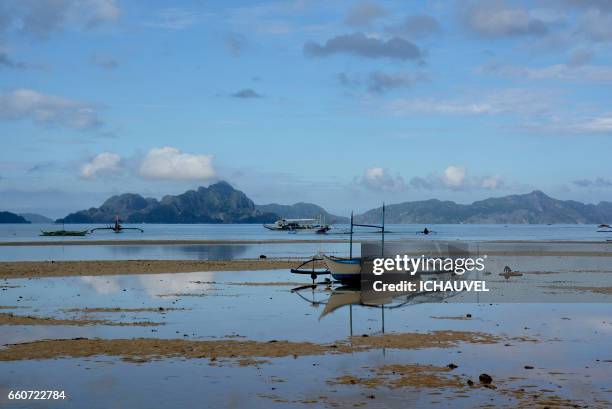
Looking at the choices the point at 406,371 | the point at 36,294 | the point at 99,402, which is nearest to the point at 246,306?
the point at 36,294

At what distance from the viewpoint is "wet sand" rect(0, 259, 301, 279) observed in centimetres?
6034

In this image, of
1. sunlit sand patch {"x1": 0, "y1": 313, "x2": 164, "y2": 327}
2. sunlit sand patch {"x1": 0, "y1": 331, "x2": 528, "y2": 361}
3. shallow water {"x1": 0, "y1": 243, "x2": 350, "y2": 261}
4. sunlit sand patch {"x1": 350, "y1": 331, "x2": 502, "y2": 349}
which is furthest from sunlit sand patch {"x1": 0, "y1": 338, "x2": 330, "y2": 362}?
shallow water {"x1": 0, "y1": 243, "x2": 350, "y2": 261}

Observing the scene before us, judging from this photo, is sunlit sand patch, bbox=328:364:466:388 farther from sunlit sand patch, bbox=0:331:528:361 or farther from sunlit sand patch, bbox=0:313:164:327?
sunlit sand patch, bbox=0:313:164:327

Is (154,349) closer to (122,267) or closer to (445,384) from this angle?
(445,384)

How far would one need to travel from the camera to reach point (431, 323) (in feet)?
103

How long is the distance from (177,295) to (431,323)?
17478 millimetres

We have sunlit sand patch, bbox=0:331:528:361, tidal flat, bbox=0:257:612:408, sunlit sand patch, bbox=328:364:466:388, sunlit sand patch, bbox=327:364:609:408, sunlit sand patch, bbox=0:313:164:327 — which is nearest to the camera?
sunlit sand patch, bbox=327:364:609:408

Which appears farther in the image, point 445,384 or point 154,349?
point 154,349

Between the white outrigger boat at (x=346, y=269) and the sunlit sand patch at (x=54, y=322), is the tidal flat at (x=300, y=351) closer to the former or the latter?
the sunlit sand patch at (x=54, y=322)

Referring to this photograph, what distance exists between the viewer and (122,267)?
221ft

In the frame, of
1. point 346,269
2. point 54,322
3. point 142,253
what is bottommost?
point 54,322

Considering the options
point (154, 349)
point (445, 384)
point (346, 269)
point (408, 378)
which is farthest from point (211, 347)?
point (346, 269)

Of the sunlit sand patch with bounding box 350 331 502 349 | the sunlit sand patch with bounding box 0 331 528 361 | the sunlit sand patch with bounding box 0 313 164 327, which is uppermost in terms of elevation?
the sunlit sand patch with bounding box 350 331 502 349

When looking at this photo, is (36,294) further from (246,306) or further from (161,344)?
(161,344)
